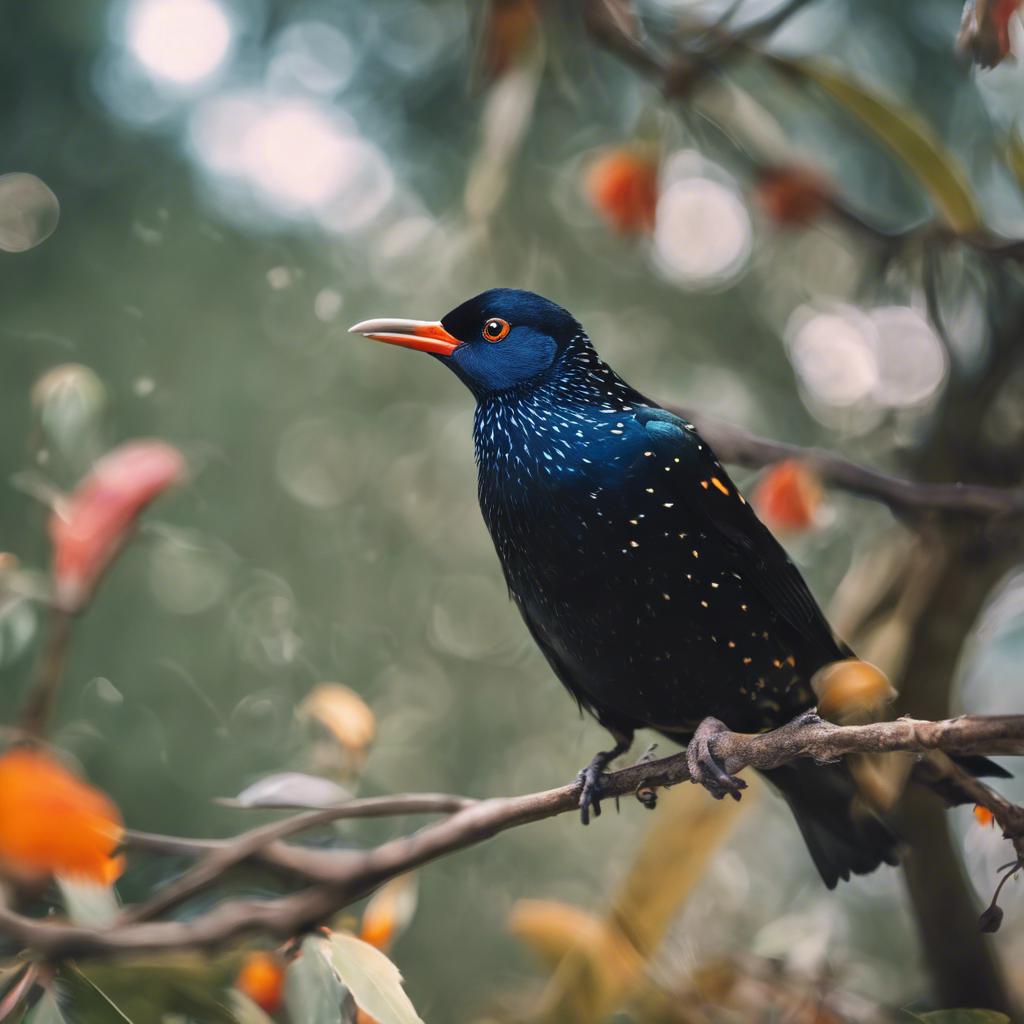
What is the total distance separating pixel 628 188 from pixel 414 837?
1036 mm

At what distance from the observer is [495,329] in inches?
→ 54.5

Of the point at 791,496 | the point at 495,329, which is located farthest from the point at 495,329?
the point at 791,496

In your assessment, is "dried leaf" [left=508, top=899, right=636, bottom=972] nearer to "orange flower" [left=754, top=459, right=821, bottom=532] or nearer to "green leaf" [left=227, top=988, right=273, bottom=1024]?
"green leaf" [left=227, top=988, right=273, bottom=1024]

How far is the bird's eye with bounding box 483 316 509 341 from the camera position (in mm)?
1380

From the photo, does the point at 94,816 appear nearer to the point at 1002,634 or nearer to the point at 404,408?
the point at 1002,634

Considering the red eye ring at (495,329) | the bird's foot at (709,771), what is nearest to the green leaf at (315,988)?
the bird's foot at (709,771)

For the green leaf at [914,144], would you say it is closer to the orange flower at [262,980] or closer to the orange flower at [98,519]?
the orange flower at [98,519]

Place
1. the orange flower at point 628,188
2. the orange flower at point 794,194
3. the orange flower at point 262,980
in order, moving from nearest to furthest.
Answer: the orange flower at point 262,980, the orange flower at point 628,188, the orange flower at point 794,194

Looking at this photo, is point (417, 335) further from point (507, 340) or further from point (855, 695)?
point (855, 695)

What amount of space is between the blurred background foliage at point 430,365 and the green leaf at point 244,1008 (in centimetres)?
70

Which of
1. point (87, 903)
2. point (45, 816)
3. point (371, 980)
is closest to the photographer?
point (45, 816)

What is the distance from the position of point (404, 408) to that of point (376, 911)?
177 cm

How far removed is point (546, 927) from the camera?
1796mm

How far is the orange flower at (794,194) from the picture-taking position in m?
2.01
